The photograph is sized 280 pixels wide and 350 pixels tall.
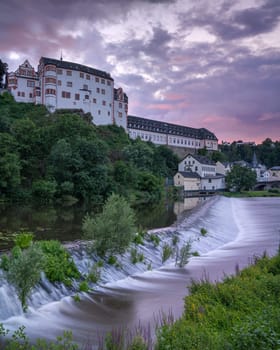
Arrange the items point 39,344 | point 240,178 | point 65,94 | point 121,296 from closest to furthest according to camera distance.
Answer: point 39,344 < point 121,296 < point 65,94 < point 240,178

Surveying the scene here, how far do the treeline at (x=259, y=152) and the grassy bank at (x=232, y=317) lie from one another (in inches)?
5933

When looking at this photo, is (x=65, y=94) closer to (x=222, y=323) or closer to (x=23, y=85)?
(x=23, y=85)

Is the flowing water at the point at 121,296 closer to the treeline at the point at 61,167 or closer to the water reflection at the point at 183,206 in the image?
the water reflection at the point at 183,206

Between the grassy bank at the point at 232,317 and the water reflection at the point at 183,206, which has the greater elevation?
the grassy bank at the point at 232,317

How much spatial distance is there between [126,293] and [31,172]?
45369mm

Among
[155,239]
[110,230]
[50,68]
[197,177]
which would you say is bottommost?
[155,239]

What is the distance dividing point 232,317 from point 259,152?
174263 millimetres

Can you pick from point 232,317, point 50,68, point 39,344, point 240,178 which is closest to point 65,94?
point 50,68

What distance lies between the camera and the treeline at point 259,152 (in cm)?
16262

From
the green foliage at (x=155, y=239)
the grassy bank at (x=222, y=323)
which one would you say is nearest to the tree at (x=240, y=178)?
the green foliage at (x=155, y=239)

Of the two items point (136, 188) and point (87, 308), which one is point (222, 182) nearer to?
point (136, 188)

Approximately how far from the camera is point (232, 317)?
7875mm

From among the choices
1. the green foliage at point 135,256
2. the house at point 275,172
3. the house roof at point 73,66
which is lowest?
the green foliage at point 135,256

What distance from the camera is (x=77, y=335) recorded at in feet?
29.2
